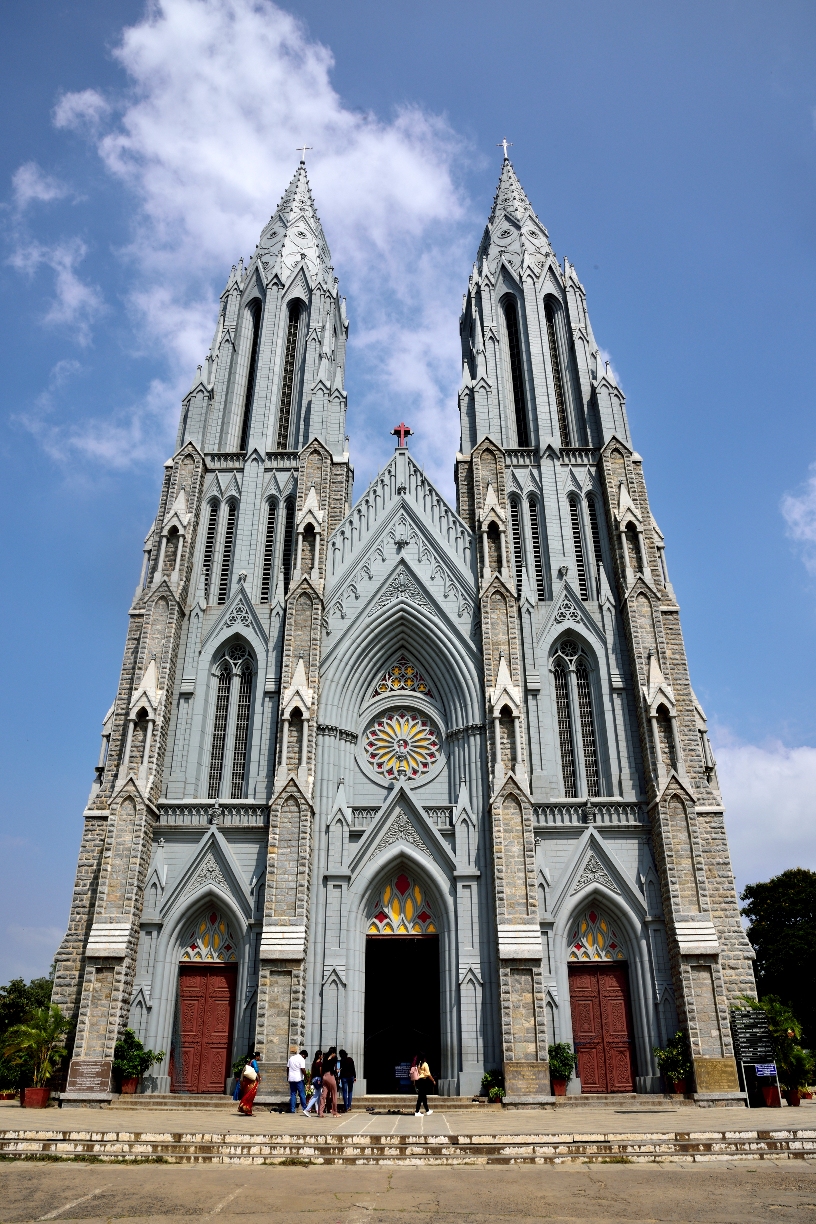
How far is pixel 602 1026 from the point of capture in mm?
20000

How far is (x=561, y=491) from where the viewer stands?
86.9ft

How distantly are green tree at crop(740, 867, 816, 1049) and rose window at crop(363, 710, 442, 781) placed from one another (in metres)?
21.8

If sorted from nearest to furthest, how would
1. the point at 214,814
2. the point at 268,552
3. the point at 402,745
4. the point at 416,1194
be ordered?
the point at 416,1194 → the point at 214,814 → the point at 402,745 → the point at 268,552

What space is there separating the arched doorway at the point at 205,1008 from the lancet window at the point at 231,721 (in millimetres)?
3252

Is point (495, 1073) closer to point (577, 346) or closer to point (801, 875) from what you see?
point (577, 346)

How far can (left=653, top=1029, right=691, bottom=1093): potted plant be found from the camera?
18.4 meters

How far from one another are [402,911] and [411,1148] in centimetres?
1161

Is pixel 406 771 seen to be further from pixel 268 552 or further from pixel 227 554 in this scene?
pixel 227 554

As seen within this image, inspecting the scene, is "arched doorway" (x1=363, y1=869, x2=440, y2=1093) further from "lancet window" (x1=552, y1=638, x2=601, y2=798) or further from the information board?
the information board

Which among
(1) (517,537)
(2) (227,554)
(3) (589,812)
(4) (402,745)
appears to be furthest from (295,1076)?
(1) (517,537)

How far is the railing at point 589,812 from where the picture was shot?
2155 cm

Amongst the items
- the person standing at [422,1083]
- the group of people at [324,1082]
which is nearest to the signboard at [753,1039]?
the group of people at [324,1082]

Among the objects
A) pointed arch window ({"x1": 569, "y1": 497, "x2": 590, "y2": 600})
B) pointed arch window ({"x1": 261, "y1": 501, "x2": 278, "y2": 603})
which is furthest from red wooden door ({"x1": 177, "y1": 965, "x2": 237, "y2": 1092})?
pointed arch window ({"x1": 569, "y1": 497, "x2": 590, "y2": 600})

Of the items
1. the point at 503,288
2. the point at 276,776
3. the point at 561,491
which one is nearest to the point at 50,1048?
the point at 276,776
